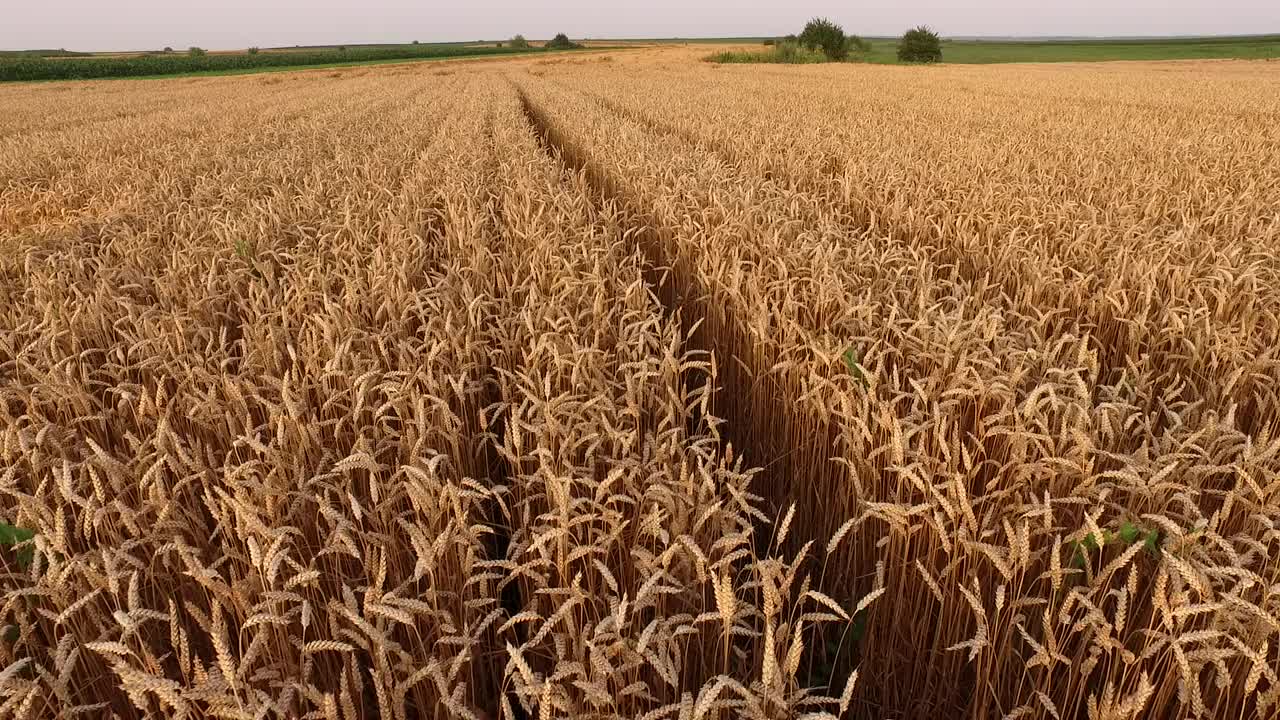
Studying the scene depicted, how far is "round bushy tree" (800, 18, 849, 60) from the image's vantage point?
175ft

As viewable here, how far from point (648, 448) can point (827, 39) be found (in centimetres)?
5843

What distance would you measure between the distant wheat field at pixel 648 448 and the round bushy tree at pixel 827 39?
52350 mm

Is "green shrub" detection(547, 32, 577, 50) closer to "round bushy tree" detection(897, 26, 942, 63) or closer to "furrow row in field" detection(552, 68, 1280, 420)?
"round bushy tree" detection(897, 26, 942, 63)

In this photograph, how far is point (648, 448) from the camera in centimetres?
189

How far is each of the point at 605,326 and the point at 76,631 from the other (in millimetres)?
1722

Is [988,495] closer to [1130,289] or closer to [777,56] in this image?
[1130,289]

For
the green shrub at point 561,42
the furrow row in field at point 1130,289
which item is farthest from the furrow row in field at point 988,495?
the green shrub at point 561,42

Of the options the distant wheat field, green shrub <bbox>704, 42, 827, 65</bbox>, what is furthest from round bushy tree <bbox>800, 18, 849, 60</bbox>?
the distant wheat field

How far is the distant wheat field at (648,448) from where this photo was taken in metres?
1.37

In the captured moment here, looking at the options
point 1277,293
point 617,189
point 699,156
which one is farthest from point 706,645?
point 699,156

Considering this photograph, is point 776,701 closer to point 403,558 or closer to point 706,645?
point 706,645

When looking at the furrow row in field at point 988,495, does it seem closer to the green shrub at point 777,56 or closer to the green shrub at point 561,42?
the green shrub at point 777,56

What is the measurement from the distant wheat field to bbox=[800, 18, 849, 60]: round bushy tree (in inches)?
2061

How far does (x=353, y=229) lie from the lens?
162 inches
